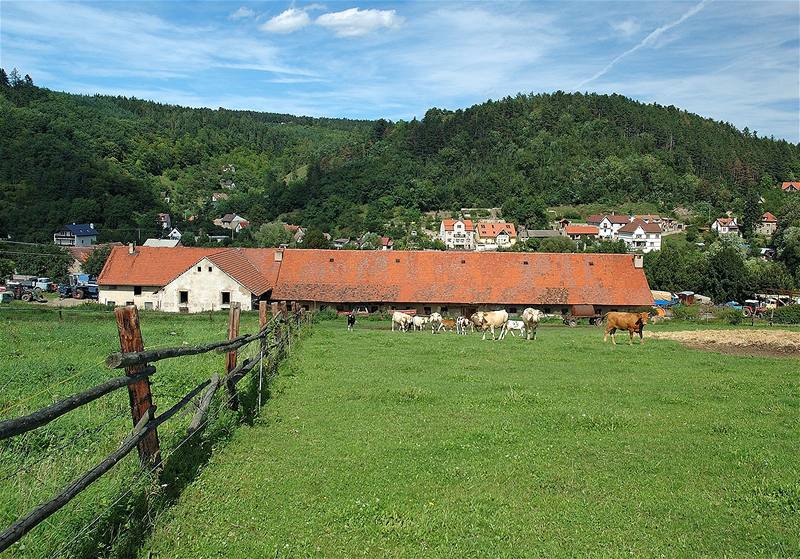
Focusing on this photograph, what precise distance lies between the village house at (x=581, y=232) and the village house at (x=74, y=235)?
9370 cm

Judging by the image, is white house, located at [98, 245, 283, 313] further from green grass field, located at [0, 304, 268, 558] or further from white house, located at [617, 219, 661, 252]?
white house, located at [617, 219, 661, 252]

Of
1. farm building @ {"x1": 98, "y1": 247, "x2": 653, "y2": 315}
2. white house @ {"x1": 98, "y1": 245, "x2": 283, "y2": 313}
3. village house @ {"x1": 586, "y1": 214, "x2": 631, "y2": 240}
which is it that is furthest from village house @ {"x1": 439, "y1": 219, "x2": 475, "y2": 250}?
white house @ {"x1": 98, "y1": 245, "x2": 283, "y2": 313}

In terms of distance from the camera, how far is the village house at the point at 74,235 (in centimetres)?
10575

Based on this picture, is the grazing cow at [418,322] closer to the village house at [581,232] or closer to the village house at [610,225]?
the village house at [581,232]

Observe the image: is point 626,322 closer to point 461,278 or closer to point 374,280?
point 461,278

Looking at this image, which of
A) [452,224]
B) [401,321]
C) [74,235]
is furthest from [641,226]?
[74,235]

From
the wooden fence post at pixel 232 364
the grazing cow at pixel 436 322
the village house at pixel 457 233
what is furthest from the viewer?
the village house at pixel 457 233

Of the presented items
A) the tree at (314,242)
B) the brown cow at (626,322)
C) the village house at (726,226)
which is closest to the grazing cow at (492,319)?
the brown cow at (626,322)

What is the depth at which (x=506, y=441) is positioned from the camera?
30.6 feet

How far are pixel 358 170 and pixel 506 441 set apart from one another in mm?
156050

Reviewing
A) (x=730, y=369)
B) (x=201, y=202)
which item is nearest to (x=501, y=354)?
(x=730, y=369)

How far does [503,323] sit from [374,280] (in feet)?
59.9

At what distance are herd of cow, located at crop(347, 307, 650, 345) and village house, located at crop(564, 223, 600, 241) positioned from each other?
93.3m

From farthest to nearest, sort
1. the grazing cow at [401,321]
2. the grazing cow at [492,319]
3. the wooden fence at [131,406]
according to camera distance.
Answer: the grazing cow at [401,321]
the grazing cow at [492,319]
the wooden fence at [131,406]
